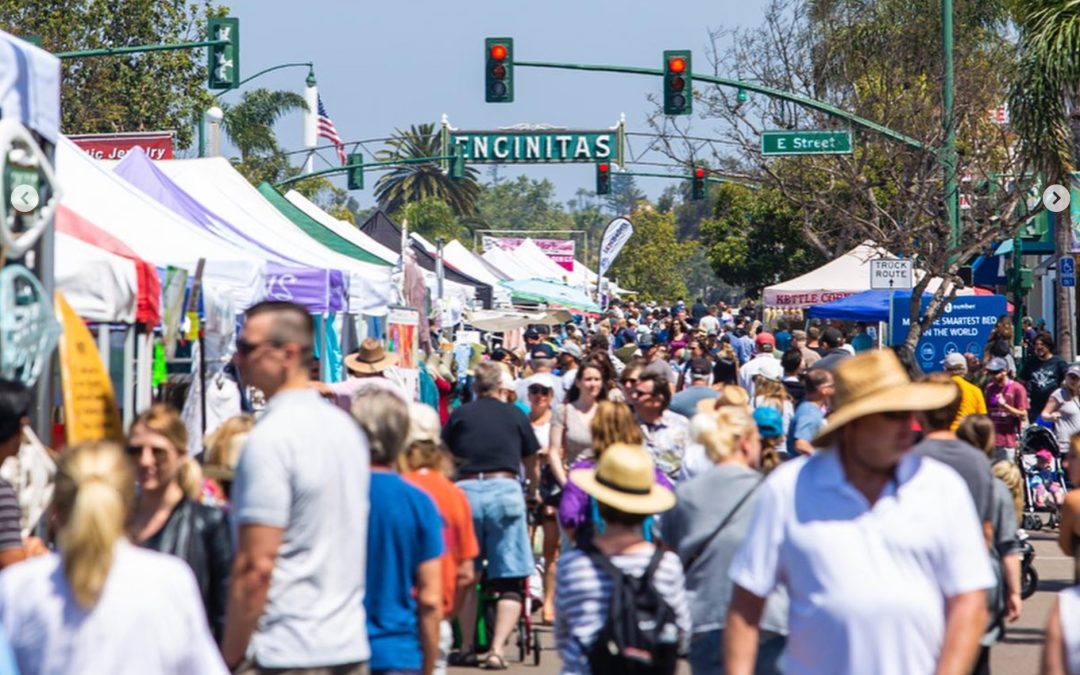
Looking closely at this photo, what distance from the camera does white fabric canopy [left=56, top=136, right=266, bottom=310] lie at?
12773mm

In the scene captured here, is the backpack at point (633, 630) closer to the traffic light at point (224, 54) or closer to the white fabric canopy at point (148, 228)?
the white fabric canopy at point (148, 228)

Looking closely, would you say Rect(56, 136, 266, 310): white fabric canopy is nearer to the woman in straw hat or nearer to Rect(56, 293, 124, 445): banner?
Rect(56, 293, 124, 445): banner

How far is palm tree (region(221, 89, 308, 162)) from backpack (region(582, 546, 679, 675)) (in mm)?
52278

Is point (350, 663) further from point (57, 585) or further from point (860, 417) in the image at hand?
point (860, 417)

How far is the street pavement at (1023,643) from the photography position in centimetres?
1063

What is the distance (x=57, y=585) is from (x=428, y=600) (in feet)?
6.02

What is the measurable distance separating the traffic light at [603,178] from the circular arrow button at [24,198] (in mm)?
36070

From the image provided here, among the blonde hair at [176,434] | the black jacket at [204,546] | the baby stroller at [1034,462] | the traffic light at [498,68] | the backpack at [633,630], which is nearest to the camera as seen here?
the black jacket at [204,546]

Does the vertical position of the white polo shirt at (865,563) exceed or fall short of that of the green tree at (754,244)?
it falls short

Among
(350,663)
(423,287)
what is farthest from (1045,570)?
(350,663)

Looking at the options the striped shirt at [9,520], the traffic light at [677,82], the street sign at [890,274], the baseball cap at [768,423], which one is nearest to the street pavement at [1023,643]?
the baseball cap at [768,423]

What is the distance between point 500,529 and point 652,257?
342ft

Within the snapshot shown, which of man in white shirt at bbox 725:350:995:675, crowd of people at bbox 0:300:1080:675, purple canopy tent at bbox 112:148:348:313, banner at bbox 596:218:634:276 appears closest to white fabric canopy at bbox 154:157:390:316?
purple canopy tent at bbox 112:148:348:313

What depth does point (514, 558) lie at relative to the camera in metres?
10.6
